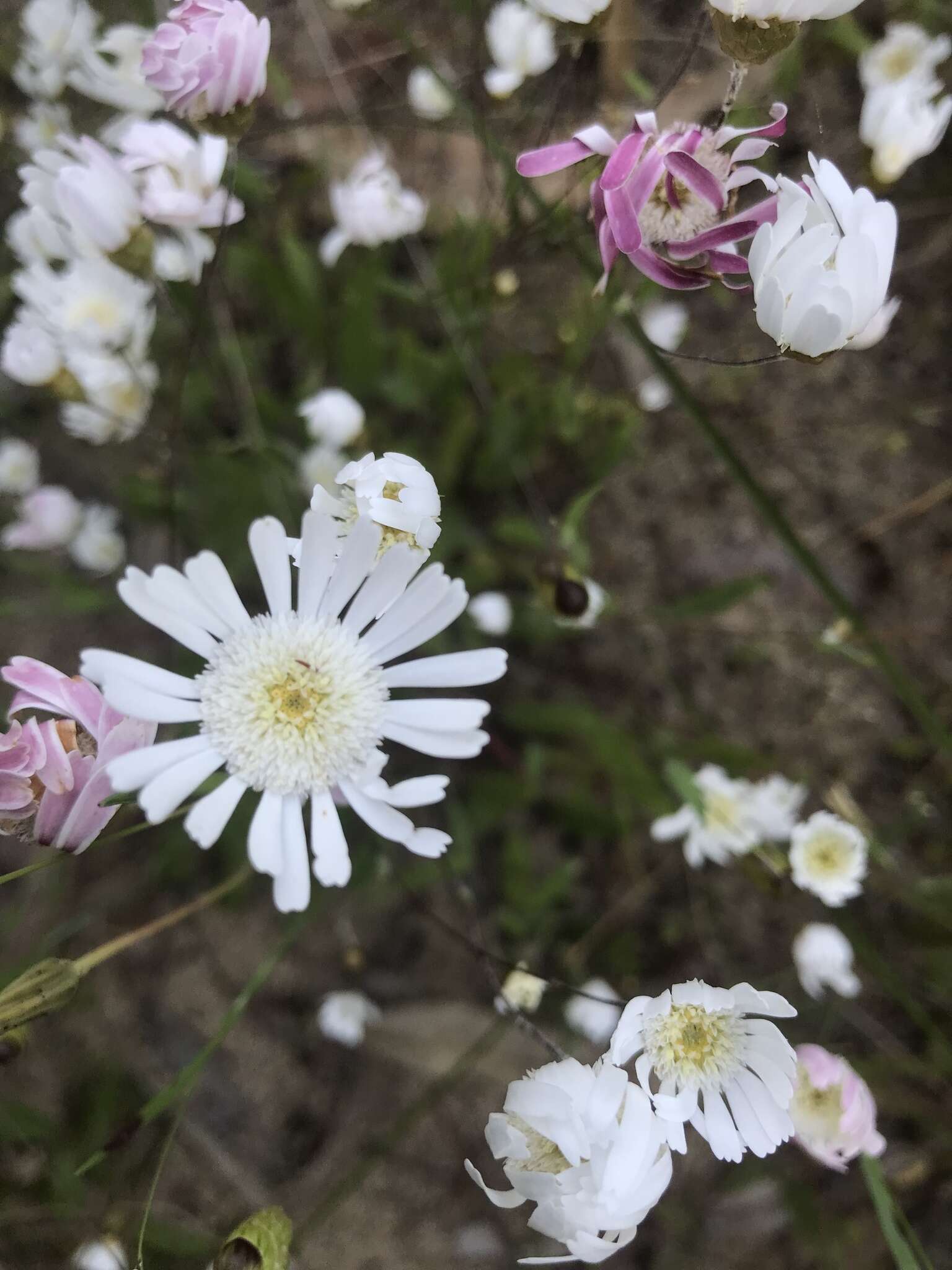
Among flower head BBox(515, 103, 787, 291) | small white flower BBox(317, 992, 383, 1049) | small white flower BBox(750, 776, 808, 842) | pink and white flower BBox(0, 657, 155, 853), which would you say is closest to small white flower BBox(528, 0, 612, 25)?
flower head BBox(515, 103, 787, 291)

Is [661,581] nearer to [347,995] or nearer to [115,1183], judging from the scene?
[347,995]

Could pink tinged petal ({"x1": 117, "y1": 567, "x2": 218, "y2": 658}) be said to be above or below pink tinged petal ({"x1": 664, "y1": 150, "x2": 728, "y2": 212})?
below

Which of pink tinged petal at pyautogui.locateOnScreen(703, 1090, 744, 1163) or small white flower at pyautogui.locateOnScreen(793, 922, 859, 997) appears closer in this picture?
pink tinged petal at pyautogui.locateOnScreen(703, 1090, 744, 1163)

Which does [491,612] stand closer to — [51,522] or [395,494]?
[395,494]

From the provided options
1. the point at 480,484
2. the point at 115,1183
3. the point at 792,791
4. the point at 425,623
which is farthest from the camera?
the point at 480,484

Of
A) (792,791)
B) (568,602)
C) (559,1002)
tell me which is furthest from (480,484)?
(559,1002)

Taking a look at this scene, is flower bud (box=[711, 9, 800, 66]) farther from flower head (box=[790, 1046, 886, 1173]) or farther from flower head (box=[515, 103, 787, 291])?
flower head (box=[790, 1046, 886, 1173])

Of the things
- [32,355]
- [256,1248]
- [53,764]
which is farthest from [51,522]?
[256,1248]
